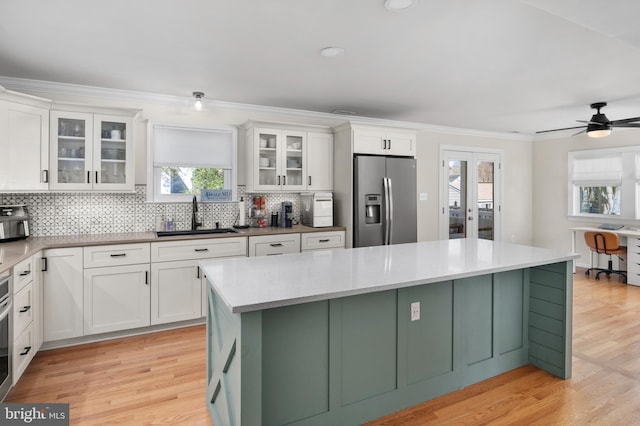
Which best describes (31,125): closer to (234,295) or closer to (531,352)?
(234,295)

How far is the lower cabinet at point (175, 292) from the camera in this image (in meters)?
3.49

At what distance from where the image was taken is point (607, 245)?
17.4 ft

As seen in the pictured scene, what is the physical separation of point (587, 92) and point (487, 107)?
3.38 ft

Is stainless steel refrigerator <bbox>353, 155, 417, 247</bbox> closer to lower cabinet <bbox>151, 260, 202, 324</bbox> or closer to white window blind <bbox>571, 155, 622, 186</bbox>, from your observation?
lower cabinet <bbox>151, 260, 202, 324</bbox>

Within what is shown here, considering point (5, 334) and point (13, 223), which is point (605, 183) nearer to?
point (5, 334)

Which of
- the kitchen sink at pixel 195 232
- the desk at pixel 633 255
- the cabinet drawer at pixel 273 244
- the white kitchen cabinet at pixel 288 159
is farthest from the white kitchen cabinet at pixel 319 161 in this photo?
the desk at pixel 633 255

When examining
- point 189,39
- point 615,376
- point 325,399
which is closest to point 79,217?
point 189,39

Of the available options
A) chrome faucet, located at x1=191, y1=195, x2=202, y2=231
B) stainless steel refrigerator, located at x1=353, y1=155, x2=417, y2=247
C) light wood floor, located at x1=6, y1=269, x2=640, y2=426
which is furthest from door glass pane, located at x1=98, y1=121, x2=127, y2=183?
stainless steel refrigerator, located at x1=353, y1=155, x2=417, y2=247

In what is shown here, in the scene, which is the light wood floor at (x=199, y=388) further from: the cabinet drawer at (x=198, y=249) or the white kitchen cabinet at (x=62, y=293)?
the cabinet drawer at (x=198, y=249)

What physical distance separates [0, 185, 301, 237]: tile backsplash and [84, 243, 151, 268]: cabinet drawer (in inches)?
24.1

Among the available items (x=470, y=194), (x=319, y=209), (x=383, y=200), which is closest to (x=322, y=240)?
(x=319, y=209)

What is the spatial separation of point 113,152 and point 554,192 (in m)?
7.01

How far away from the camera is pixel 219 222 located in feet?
14.1

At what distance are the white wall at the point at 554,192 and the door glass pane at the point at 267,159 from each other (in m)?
5.29
